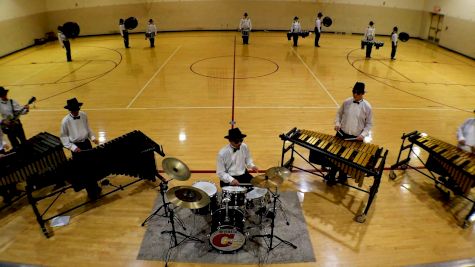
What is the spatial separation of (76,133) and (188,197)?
3196mm

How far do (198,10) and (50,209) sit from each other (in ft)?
62.6

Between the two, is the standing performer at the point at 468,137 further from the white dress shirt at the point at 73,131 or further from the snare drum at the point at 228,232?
the white dress shirt at the point at 73,131

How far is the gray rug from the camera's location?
459 cm

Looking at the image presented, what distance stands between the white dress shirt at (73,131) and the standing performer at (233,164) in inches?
109

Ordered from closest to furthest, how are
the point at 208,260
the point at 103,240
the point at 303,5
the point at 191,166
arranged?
the point at 208,260, the point at 103,240, the point at 191,166, the point at 303,5

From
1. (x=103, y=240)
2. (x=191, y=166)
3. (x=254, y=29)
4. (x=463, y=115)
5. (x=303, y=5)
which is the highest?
(x=303, y=5)

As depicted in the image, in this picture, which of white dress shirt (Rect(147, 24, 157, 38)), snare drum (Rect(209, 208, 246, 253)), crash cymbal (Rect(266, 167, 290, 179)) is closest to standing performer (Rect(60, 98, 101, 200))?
snare drum (Rect(209, 208, 246, 253))

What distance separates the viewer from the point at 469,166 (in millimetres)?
5242

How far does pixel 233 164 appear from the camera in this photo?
5199 mm

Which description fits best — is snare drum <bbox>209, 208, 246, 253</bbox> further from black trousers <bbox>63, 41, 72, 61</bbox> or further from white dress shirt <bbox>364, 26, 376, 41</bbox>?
white dress shirt <bbox>364, 26, 376, 41</bbox>

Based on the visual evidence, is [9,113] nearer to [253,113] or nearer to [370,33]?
[253,113]

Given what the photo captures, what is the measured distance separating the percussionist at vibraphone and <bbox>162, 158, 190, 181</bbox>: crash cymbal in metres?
2.86

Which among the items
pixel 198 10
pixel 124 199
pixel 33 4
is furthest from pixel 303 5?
pixel 124 199

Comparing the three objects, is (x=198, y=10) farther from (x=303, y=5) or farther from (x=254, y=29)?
(x=303, y=5)
